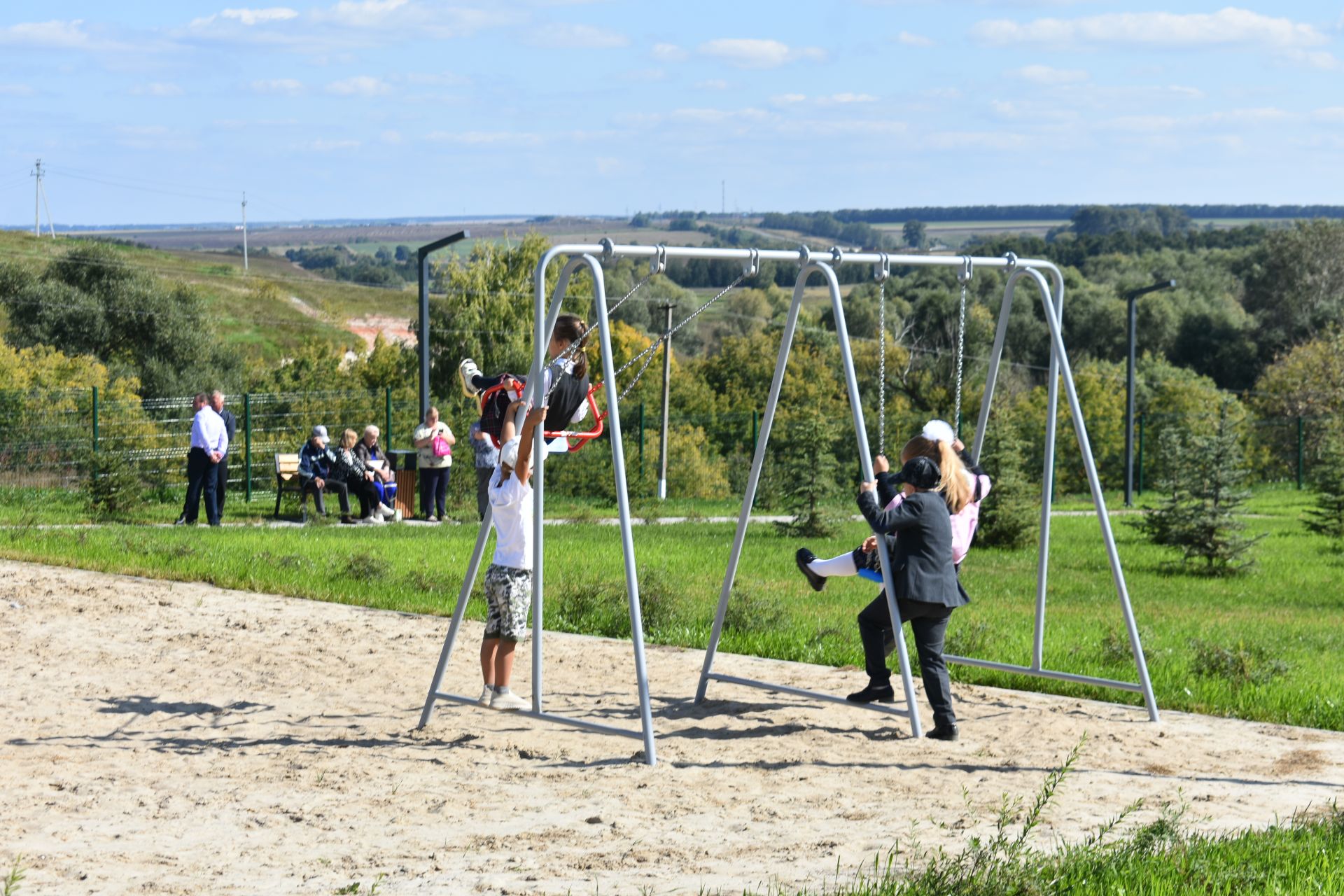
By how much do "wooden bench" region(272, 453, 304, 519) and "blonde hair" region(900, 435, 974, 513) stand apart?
14.2 m

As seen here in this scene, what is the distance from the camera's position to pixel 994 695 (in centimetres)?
858

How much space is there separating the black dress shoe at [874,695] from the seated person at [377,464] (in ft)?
43.0

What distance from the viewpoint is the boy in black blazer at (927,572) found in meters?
7.24

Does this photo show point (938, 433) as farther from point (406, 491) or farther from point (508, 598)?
point (406, 491)

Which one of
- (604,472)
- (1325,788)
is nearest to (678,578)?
(1325,788)

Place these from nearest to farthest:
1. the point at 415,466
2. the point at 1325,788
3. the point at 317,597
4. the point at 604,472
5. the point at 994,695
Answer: the point at 1325,788
the point at 994,695
the point at 317,597
the point at 415,466
the point at 604,472

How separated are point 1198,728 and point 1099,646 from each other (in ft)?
7.93

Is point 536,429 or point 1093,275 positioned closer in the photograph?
point 536,429

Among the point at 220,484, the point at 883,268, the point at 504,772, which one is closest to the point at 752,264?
the point at 883,268

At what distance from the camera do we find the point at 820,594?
1366cm

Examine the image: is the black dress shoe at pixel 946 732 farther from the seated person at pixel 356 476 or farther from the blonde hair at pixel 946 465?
the seated person at pixel 356 476

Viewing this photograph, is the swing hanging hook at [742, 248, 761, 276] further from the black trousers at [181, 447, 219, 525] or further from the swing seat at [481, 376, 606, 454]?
the black trousers at [181, 447, 219, 525]

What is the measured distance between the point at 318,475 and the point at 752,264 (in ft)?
44.2

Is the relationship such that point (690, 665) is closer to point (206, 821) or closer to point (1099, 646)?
point (1099, 646)
